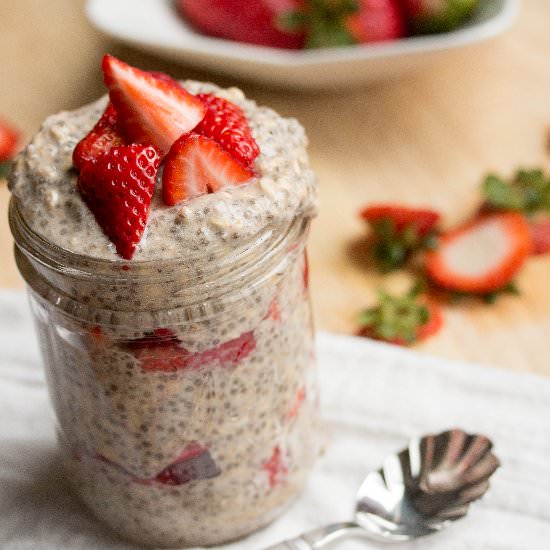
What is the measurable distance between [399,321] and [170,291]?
19.0 inches

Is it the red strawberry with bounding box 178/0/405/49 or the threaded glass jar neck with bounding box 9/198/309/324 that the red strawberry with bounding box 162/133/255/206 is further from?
the red strawberry with bounding box 178/0/405/49

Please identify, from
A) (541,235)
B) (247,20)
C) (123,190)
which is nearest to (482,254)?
(541,235)

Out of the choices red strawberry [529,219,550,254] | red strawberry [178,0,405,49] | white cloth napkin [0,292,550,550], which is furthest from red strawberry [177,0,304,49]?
white cloth napkin [0,292,550,550]

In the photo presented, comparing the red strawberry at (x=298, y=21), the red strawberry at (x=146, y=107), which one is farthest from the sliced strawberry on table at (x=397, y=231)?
the red strawberry at (x=146, y=107)

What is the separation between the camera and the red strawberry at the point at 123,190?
72cm

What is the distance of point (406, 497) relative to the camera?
3.10 ft

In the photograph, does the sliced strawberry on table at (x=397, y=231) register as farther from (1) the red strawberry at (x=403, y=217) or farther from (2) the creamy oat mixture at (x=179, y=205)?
(2) the creamy oat mixture at (x=179, y=205)

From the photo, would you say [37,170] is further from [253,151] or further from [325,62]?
[325,62]

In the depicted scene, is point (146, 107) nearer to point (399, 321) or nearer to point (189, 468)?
point (189, 468)

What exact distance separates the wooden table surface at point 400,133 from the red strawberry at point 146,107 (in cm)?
47

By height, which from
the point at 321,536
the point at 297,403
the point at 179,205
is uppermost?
the point at 179,205

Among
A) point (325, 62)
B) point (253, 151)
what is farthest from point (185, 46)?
point (253, 151)

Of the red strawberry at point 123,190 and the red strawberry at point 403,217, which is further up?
the red strawberry at point 123,190

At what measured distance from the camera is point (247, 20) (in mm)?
1498
